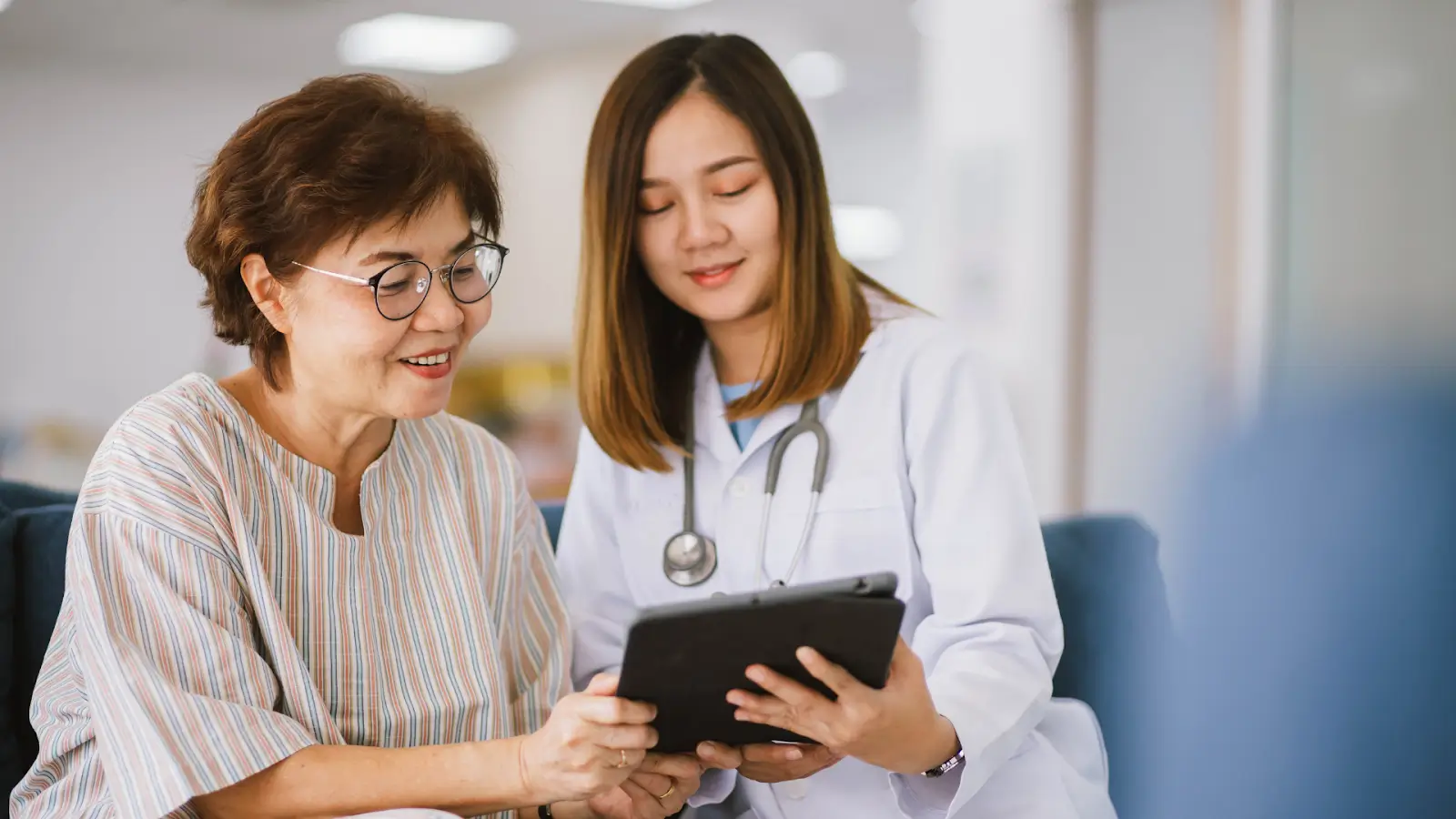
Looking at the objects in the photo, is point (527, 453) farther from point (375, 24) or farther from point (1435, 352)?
point (1435, 352)

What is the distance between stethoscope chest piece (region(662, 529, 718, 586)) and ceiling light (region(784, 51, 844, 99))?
12.2ft

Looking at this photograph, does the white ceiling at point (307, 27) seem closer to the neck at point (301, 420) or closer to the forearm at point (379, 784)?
the neck at point (301, 420)

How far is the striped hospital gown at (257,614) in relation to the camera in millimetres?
974

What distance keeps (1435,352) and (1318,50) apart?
9.09 ft

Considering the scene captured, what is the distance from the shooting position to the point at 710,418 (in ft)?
4.74

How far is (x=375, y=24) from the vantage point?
4188 mm

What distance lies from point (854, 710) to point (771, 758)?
0.16 m

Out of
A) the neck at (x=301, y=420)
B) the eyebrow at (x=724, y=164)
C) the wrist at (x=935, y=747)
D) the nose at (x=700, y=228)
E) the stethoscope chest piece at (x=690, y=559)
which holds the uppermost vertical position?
the eyebrow at (x=724, y=164)

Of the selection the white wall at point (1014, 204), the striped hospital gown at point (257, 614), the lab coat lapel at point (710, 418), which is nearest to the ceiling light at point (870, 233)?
the white wall at point (1014, 204)

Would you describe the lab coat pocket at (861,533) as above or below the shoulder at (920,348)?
below


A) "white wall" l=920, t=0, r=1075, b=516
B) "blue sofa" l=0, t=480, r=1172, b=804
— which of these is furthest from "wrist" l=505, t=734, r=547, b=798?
"white wall" l=920, t=0, r=1075, b=516

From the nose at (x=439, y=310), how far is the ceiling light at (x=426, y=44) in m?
3.41

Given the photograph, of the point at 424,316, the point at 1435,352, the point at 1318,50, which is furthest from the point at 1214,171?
the point at 424,316

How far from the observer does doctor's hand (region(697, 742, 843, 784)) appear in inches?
42.9
